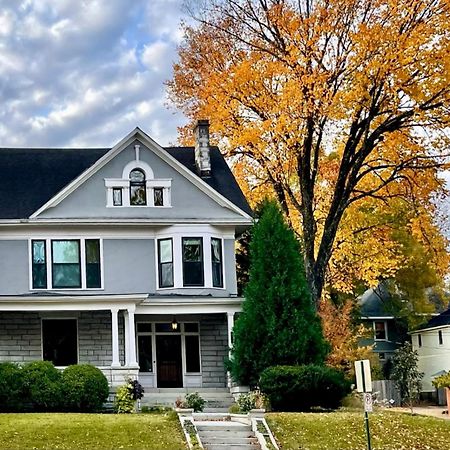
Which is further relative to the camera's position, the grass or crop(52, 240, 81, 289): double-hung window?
crop(52, 240, 81, 289): double-hung window

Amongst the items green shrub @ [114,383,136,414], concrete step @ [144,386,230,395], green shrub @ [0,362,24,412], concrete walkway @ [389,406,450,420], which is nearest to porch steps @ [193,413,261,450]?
green shrub @ [114,383,136,414]

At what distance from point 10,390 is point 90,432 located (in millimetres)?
6039

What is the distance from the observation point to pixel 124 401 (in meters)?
28.6

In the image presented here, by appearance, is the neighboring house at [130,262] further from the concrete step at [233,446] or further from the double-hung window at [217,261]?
the concrete step at [233,446]

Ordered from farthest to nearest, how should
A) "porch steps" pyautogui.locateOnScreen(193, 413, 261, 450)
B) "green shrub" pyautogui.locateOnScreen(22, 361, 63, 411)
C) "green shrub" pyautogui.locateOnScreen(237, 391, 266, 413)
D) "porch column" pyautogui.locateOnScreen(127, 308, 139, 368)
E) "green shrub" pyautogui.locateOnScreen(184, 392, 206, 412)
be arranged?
1. "porch column" pyautogui.locateOnScreen(127, 308, 139, 368)
2. "green shrub" pyautogui.locateOnScreen(184, 392, 206, 412)
3. "green shrub" pyautogui.locateOnScreen(22, 361, 63, 411)
4. "green shrub" pyautogui.locateOnScreen(237, 391, 266, 413)
5. "porch steps" pyautogui.locateOnScreen(193, 413, 261, 450)

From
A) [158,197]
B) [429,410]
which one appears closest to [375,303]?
[429,410]

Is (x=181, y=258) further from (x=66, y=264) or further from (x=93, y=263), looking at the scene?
A: (x=66, y=264)

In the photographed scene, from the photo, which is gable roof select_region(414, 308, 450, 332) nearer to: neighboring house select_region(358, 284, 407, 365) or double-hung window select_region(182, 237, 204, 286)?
neighboring house select_region(358, 284, 407, 365)

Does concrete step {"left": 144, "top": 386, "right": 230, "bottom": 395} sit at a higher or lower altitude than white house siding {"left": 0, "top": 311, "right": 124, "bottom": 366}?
lower

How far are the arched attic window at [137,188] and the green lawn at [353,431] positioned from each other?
10455 millimetres

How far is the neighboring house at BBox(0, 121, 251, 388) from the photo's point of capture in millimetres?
31391

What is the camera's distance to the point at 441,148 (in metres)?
32.8

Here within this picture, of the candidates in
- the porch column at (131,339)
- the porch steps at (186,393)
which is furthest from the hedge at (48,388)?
the porch steps at (186,393)

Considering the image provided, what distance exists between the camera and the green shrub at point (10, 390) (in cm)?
2748
